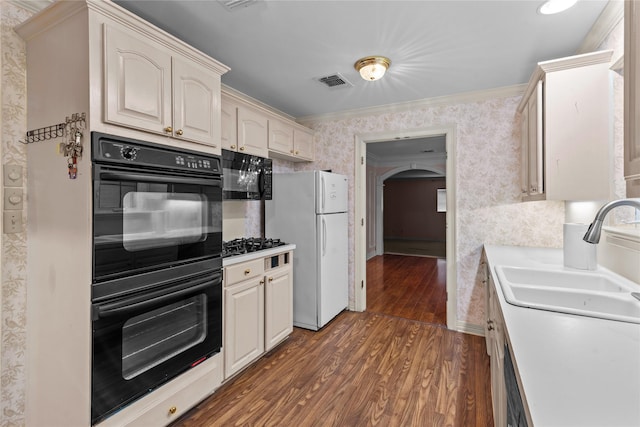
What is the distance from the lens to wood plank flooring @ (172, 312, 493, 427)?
1880 millimetres

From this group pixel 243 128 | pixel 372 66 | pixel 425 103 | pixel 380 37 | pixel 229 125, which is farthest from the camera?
pixel 425 103

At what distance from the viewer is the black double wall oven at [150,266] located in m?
1.40

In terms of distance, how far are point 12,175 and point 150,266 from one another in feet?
2.75

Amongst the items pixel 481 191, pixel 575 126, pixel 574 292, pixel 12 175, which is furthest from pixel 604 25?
pixel 12 175

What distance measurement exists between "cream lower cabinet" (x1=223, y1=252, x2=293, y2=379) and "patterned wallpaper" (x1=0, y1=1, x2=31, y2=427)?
1.05m

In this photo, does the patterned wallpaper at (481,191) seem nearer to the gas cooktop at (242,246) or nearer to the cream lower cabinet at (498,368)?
the gas cooktop at (242,246)

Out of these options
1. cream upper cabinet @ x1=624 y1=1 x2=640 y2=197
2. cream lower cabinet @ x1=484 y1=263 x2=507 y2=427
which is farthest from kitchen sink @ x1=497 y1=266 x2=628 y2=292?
cream upper cabinet @ x1=624 y1=1 x2=640 y2=197

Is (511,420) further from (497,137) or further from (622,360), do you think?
(497,137)

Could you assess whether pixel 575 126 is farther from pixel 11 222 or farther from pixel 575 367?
pixel 11 222

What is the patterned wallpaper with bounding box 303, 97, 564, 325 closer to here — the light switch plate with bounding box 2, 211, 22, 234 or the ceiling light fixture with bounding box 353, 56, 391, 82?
the ceiling light fixture with bounding box 353, 56, 391, 82

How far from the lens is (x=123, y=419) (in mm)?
1491

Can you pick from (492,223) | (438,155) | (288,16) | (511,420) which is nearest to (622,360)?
(511,420)

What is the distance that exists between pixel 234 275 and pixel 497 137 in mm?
2733

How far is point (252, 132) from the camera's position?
2.78 m
